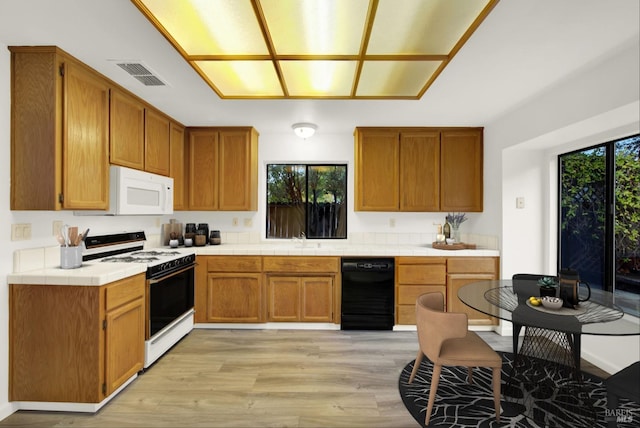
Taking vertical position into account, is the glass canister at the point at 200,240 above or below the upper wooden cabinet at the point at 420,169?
below

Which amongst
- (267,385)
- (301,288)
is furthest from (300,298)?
(267,385)

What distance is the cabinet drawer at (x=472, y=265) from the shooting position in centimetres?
347

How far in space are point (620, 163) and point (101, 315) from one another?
4.15 metres

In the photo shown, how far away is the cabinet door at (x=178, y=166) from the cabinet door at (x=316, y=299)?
1.73 m

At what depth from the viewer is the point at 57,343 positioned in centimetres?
205

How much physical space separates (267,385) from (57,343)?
1447 mm

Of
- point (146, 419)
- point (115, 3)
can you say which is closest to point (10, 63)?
point (115, 3)

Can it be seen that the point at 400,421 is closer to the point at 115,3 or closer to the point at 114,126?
the point at 115,3

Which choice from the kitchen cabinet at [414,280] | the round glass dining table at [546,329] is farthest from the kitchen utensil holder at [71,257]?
the kitchen cabinet at [414,280]

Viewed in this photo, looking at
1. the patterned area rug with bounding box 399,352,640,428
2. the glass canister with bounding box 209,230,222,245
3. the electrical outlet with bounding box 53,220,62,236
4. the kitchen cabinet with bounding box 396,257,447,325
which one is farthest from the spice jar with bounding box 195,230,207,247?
the patterned area rug with bounding box 399,352,640,428

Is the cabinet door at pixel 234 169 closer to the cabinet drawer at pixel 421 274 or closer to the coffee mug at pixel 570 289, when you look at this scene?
the cabinet drawer at pixel 421 274

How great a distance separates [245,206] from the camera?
3.85 m

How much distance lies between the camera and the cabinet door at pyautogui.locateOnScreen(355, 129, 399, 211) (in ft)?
12.6

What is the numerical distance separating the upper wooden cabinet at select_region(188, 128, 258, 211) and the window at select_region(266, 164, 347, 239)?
518 mm
